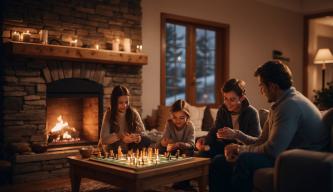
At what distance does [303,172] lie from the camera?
198 centimetres

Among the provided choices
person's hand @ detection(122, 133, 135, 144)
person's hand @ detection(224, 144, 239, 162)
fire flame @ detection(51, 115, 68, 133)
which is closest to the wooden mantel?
fire flame @ detection(51, 115, 68, 133)

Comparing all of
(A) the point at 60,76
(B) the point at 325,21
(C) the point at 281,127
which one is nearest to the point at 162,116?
(A) the point at 60,76

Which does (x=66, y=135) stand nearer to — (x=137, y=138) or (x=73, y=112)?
(x=73, y=112)

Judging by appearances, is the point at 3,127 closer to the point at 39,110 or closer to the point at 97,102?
the point at 39,110

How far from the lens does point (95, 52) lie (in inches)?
174

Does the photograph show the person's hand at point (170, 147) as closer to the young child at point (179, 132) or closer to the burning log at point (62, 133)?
the young child at point (179, 132)

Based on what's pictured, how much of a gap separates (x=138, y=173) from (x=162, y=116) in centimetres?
277

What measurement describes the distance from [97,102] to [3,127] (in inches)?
46.4

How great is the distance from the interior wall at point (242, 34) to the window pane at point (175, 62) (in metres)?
0.30

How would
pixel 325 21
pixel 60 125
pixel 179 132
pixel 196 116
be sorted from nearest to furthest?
pixel 179 132
pixel 60 125
pixel 196 116
pixel 325 21

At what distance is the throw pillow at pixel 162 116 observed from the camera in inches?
201

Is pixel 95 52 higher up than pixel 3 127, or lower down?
higher up

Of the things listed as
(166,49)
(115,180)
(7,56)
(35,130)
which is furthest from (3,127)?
(166,49)

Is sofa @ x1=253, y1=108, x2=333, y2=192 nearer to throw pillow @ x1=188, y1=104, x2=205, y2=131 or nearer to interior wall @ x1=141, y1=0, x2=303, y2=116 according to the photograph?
throw pillow @ x1=188, y1=104, x2=205, y2=131
